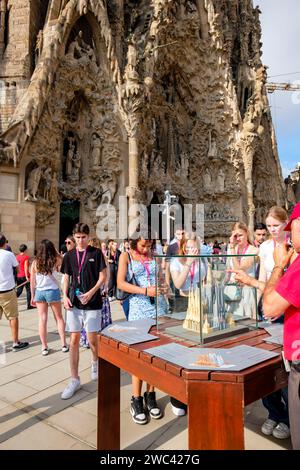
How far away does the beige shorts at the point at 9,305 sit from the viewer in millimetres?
4527

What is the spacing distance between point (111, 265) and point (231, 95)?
1740 centimetres

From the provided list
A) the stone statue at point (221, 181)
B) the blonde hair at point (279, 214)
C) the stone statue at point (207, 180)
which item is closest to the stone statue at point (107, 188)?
the stone statue at point (207, 180)

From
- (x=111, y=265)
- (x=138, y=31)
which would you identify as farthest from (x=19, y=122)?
(x=138, y=31)

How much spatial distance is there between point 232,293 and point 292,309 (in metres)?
0.52

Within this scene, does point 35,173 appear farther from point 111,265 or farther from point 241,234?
point 241,234

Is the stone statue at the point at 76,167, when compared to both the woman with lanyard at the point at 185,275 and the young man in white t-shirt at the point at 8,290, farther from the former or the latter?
the woman with lanyard at the point at 185,275

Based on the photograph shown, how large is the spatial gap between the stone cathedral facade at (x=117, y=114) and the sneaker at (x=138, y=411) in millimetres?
9822

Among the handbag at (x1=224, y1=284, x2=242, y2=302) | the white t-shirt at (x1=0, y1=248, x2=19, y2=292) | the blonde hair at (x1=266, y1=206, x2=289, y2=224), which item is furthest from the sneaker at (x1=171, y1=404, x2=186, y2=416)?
the white t-shirt at (x1=0, y1=248, x2=19, y2=292)

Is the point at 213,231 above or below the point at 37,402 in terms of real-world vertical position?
above

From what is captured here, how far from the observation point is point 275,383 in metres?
1.54

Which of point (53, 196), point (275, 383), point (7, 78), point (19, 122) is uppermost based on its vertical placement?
point (7, 78)

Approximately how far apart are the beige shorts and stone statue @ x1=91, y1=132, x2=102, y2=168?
10.9m

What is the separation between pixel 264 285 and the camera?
2.15 meters

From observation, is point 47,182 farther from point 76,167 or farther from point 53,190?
point 76,167
